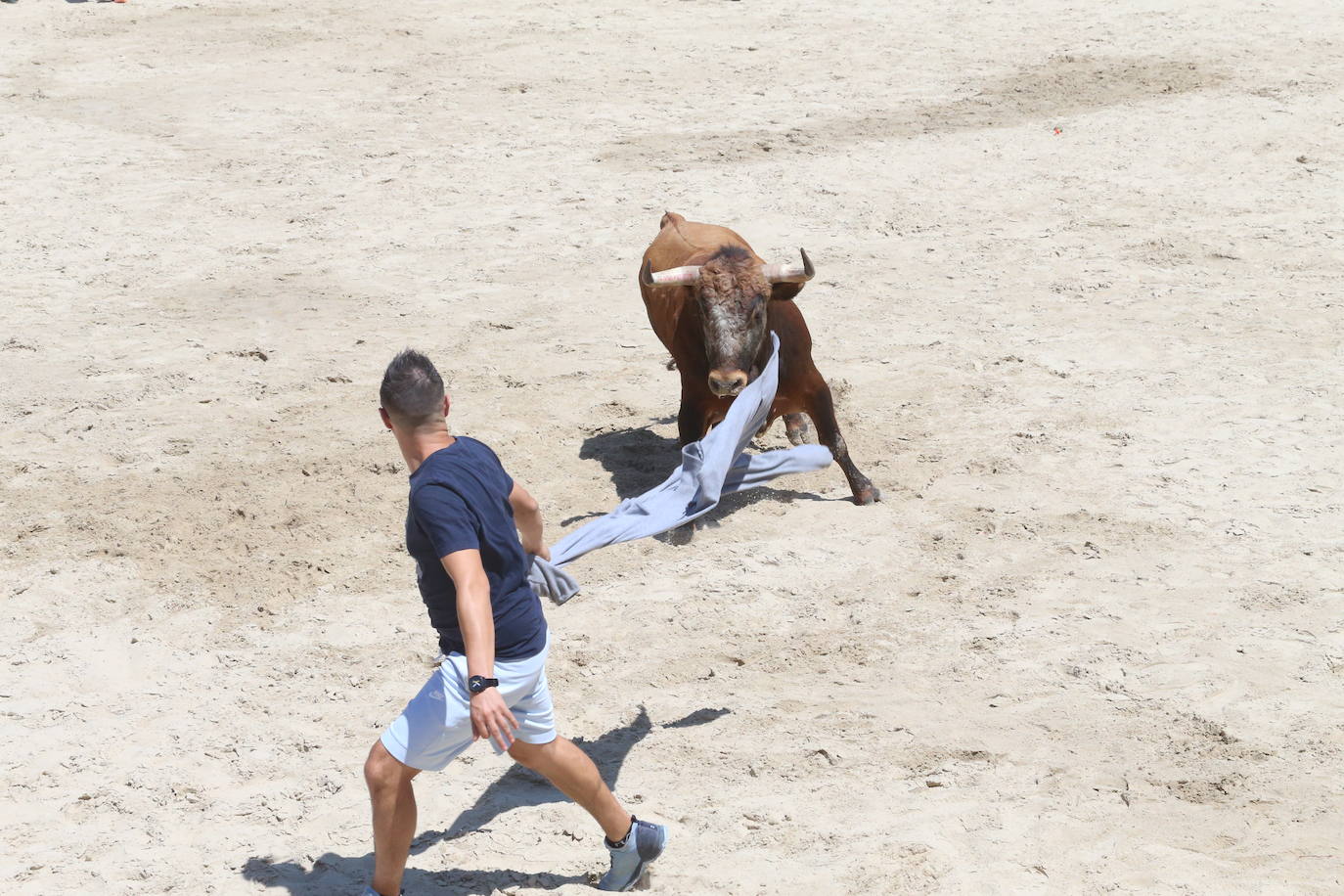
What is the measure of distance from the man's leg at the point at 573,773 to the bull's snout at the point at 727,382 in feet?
10.9

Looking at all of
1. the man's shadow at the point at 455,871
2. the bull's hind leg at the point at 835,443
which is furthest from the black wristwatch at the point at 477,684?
the bull's hind leg at the point at 835,443

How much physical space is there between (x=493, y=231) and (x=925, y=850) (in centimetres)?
831

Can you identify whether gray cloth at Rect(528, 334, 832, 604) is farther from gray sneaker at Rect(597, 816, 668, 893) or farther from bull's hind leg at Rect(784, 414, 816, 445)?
bull's hind leg at Rect(784, 414, 816, 445)

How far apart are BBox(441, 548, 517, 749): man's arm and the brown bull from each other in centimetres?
367

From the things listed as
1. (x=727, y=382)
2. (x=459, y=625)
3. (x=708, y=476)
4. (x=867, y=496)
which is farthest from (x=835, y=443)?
(x=459, y=625)

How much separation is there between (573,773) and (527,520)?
812 millimetres

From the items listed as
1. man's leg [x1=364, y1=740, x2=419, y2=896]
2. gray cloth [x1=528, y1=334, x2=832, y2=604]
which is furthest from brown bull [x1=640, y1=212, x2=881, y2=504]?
man's leg [x1=364, y1=740, x2=419, y2=896]

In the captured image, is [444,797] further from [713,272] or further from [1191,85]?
[1191,85]

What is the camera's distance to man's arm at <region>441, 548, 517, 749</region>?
416 centimetres

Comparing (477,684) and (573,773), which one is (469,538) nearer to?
(477,684)

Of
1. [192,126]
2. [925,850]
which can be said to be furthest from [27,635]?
[192,126]

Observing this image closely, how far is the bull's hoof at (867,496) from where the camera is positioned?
8.08m

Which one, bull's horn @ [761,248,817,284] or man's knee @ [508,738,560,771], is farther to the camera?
bull's horn @ [761,248,817,284]

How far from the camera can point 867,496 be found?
808 cm
